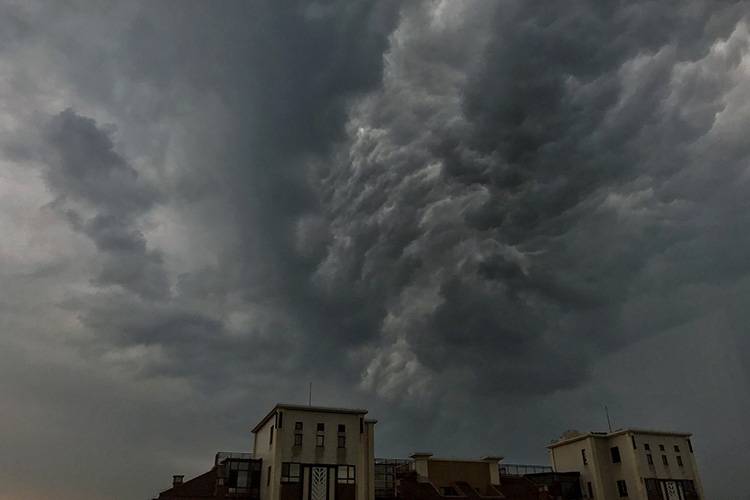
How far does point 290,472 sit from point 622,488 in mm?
50761

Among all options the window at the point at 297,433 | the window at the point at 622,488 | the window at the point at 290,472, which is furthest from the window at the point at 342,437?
the window at the point at 622,488

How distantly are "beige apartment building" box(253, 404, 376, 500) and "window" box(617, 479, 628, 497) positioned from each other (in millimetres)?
40346

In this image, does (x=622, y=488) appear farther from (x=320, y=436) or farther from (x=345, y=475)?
(x=320, y=436)

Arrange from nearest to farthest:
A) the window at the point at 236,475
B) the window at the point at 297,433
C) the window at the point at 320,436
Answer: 1. the window at the point at 297,433
2. the window at the point at 320,436
3. the window at the point at 236,475

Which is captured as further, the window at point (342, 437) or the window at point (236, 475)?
the window at point (342, 437)

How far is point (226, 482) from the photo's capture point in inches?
2761

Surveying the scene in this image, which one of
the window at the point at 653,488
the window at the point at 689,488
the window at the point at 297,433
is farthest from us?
the window at the point at 689,488

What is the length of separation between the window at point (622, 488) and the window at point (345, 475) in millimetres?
43229

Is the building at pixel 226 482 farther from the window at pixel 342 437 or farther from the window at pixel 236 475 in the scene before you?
the window at pixel 342 437

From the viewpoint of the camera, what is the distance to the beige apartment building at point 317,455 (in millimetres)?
67250

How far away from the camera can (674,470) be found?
8756 centimetres

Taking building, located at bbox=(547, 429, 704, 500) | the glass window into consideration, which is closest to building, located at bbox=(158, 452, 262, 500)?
the glass window

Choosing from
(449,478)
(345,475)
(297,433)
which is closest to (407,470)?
(449,478)

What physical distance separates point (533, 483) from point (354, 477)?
32.4m
